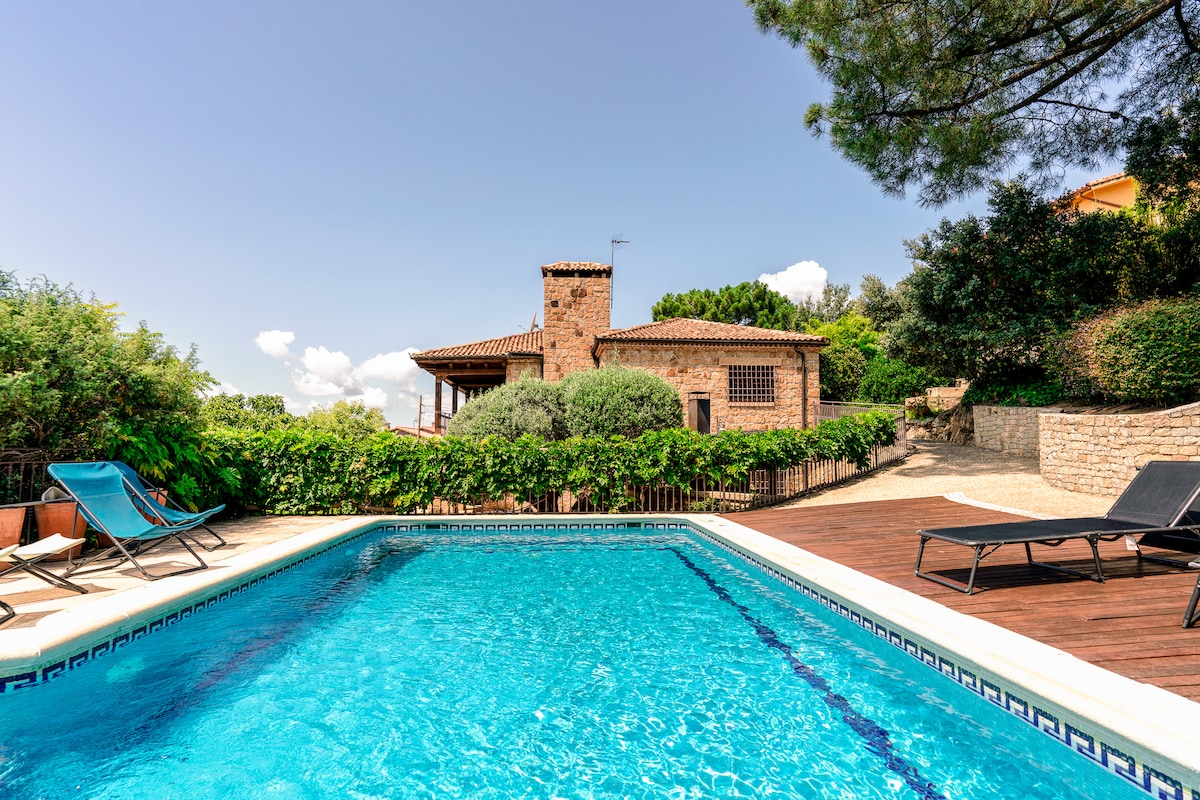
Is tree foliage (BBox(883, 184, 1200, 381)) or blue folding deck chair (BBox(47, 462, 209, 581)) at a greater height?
tree foliage (BBox(883, 184, 1200, 381))

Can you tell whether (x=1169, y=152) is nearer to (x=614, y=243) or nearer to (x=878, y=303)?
(x=614, y=243)

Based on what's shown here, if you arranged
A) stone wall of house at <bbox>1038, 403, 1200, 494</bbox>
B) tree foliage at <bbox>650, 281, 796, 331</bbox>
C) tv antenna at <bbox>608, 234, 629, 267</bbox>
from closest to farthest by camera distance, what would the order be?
stone wall of house at <bbox>1038, 403, 1200, 494</bbox>, tv antenna at <bbox>608, 234, 629, 267</bbox>, tree foliage at <bbox>650, 281, 796, 331</bbox>

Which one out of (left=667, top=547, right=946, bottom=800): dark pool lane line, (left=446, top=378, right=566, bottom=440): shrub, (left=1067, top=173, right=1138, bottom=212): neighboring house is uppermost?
(left=1067, top=173, right=1138, bottom=212): neighboring house

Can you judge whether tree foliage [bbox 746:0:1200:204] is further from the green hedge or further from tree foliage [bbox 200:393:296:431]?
tree foliage [bbox 200:393:296:431]

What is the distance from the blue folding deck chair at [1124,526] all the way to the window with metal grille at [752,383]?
13.6m

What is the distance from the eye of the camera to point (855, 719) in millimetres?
3471

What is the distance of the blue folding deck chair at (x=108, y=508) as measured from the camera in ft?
18.2

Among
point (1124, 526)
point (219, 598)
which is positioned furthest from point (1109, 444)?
point (219, 598)

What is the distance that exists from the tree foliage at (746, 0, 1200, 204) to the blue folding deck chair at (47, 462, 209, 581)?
12.8 metres

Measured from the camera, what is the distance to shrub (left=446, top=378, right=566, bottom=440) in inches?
494

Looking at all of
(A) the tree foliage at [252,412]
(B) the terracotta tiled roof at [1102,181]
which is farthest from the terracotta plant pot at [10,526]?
(B) the terracotta tiled roof at [1102,181]

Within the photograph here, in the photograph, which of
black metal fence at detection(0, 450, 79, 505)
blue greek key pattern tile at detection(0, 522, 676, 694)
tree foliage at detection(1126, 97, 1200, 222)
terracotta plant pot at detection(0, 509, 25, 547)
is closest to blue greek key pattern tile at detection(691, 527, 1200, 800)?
blue greek key pattern tile at detection(0, 522, 676, 694)

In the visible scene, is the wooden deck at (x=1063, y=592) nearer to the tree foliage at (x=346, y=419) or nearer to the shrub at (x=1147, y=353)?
the shrub at (x=1147, y=353)

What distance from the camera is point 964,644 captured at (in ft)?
11.7
